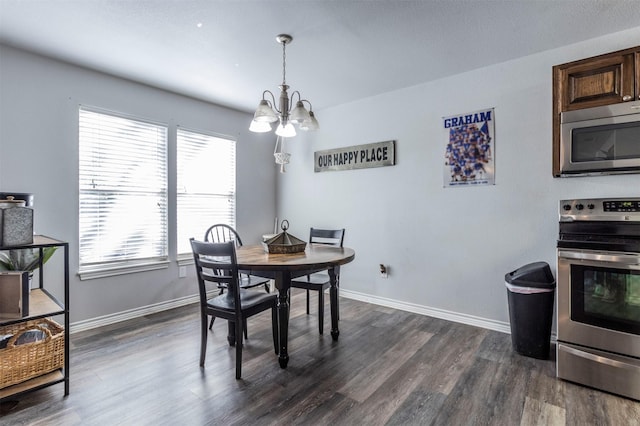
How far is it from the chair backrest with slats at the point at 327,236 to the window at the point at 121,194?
168 cm

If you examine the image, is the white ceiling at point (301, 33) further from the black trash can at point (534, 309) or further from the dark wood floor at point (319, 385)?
the dark wood floor at point (319, 385)

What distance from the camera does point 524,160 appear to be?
9.29ft

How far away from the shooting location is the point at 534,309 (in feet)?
7.97

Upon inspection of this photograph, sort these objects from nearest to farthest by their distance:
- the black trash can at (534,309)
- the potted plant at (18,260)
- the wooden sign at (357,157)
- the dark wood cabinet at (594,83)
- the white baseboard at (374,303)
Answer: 1. the dark wood cabinet at (594,83)
2. the potted plant at (18,260)
3. the black trash can at (534,309)
4. the white baseboard at (374,303)
5. the wooden sign at (357,157)

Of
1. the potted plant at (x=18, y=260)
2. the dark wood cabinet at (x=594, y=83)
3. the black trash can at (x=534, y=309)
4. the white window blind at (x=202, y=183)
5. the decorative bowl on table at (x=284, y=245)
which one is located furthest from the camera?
the white window blind at (x=202, y=183)

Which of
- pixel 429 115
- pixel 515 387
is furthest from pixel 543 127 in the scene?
pixel 515 387

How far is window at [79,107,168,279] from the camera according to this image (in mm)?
3047

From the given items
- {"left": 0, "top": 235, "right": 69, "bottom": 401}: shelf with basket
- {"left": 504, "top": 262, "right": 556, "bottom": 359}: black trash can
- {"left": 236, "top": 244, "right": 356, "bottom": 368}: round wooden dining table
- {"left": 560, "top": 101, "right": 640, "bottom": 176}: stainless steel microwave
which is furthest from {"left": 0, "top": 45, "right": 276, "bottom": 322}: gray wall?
{"left": 560, "top": 101, "right": 640, "bottom": 176}: stainless steel microwave

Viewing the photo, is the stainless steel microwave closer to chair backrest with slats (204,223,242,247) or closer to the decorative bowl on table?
the decorative bowl on table

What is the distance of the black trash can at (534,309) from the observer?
241 centimetres

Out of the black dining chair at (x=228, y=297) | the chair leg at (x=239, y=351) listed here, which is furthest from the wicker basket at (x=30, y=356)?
the chair leg at (x=239, y=351)

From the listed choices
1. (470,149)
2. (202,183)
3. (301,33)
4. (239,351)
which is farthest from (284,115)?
(202,183)

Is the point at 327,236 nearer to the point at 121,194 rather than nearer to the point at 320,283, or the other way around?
the point at 320,283

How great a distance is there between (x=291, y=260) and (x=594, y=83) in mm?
2524
